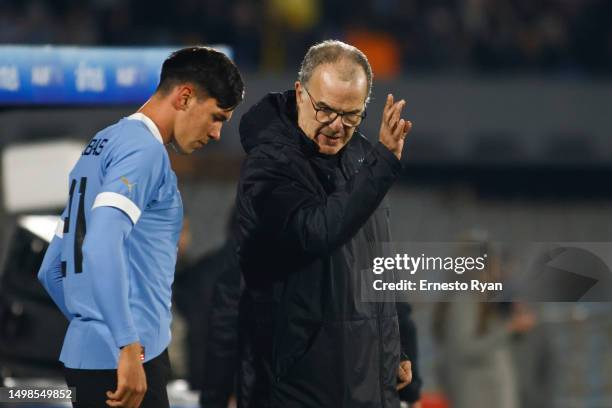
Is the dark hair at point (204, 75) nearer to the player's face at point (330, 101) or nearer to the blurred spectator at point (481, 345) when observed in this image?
the player's face at point (330, 101)

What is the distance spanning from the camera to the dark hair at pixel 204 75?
149 inches

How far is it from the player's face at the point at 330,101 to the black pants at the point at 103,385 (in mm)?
786

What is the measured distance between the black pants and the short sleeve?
0.45 m

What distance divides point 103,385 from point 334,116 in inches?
38.7

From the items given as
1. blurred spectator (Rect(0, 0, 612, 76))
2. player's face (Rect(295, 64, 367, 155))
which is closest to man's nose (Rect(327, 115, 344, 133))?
player's face (Rect(295, 64, 367, 155))

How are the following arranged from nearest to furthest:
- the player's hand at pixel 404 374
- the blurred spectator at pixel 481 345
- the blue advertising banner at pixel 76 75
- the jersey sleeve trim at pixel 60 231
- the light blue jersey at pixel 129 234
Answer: the light blue jersey at pixel 129 234, the jersey sleeve trim at pixel 60 231, the player's hand at pixel 404 374, the blue advertising banner at pixel 76 75, the blurred spectator at pixel 481 345

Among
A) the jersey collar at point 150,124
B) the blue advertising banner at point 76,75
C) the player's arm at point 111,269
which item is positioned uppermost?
the blue advertising banner at point 76,75

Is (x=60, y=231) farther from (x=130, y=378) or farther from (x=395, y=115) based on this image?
(x=395, y=115)

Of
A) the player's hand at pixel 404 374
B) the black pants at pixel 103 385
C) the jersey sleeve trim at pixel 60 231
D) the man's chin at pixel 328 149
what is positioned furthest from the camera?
the player's hand at pixel 404 374

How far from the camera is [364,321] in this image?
12.6 feet

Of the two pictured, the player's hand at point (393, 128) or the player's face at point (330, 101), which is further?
the player's face at point (330, 101)

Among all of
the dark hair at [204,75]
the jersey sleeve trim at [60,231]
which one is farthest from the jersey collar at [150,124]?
the jersey sleeve trim at [60,231]

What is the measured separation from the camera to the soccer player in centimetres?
351

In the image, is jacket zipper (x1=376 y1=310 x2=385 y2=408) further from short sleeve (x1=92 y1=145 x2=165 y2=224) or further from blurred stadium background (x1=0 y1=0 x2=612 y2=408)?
blurred stadium background (x1=0 y1=0 x2=612 y2=408)
